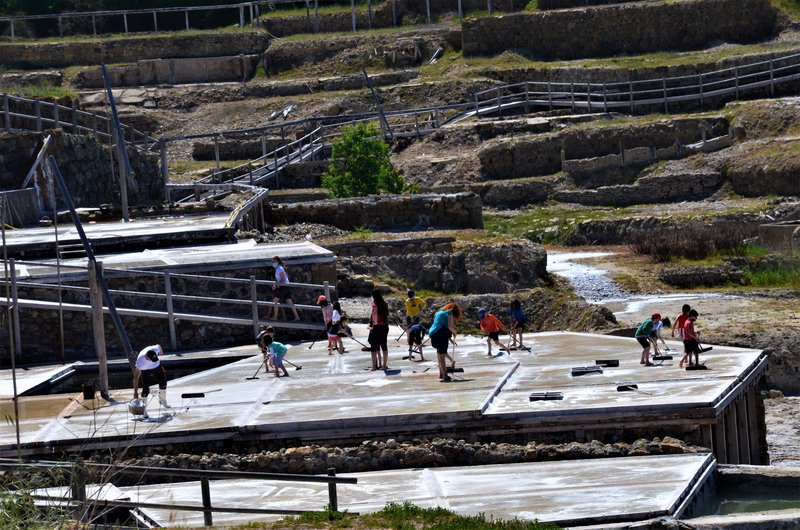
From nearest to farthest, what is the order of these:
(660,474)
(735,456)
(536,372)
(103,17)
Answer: (660,474) < (735,456) < (536,372) < (103,17)

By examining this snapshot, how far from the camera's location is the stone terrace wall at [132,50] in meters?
67.3

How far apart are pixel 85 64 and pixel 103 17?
640cm

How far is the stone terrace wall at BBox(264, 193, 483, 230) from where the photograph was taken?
3694 cm

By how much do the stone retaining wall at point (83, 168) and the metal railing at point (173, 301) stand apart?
444 inches

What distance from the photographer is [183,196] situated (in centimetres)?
4588

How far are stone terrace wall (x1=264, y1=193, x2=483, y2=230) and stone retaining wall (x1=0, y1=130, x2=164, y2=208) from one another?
14.3 feet

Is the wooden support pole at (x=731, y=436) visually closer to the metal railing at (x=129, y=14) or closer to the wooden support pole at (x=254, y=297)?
the wooden support pole at (x=254, y=297)

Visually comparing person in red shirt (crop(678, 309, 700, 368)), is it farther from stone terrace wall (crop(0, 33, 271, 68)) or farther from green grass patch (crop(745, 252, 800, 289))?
stone terrace wall (crop(0, 33, 271, 68))

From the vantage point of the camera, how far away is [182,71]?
6656cm

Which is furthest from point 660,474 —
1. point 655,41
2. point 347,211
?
point 655,41

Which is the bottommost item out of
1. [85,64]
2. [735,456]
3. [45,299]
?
[735,456]

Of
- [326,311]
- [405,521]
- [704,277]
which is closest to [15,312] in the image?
[326,311]

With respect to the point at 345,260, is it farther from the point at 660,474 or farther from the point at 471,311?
the point at 660,474

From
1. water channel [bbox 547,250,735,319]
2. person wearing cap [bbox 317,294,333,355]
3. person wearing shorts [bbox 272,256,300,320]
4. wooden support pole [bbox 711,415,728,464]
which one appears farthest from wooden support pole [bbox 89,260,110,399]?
water channel [bbox 547,250,735,319]
